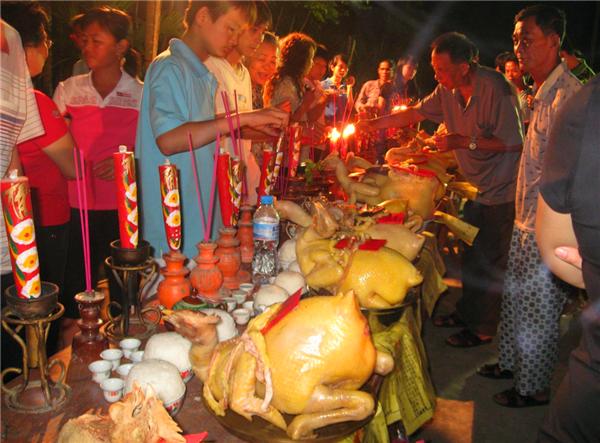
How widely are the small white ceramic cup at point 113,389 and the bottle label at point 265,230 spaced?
0.85 meters

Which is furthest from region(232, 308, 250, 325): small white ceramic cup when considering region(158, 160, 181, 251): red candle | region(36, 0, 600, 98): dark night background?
region(36, 0, 600, 98): dark night background

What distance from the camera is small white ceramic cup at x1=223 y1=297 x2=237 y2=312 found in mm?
1538

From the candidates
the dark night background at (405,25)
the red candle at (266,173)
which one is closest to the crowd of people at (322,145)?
the red candle at (266,173)

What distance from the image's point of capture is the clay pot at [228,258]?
5.78 feet

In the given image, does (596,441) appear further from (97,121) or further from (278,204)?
(97,121)

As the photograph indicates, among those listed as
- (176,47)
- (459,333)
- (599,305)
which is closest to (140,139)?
(176,47)

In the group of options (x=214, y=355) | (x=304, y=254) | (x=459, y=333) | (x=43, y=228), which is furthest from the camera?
(x=459, y=333)

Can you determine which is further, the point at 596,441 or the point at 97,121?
the point at 97,121

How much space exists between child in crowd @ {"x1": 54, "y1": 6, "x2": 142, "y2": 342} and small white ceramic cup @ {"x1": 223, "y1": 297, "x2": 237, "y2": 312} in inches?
68.4

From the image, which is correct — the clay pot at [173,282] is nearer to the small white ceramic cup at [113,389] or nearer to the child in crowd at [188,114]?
the small white ceramic cup at [113,389]

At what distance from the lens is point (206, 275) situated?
5.18ft

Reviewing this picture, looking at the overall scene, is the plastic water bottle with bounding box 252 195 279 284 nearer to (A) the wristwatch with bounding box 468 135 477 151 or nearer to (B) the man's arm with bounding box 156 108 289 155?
(B) the man's arm with bounding box 156 108 289 155

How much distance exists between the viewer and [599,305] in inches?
50.6

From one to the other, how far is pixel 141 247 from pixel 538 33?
8.00ft
